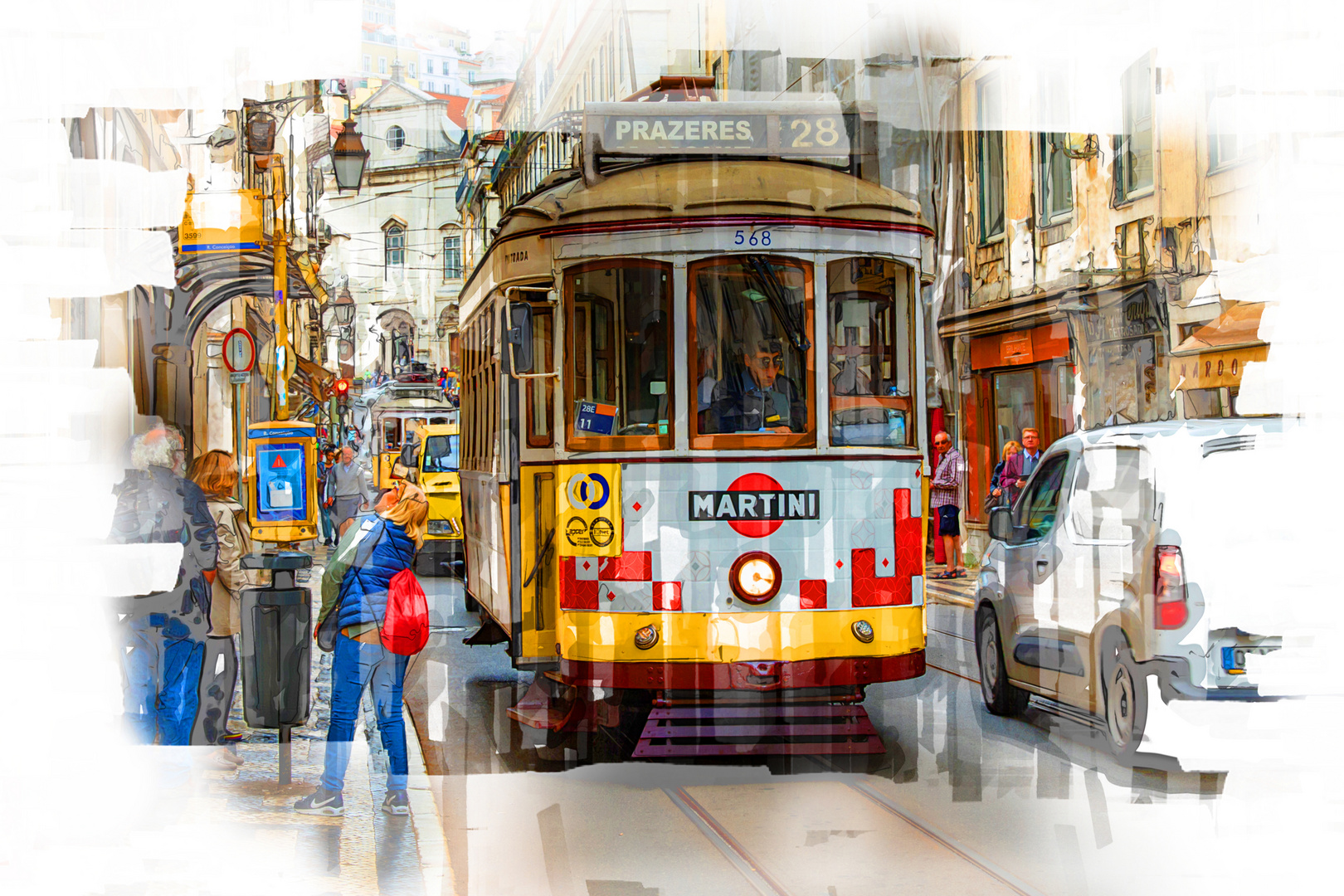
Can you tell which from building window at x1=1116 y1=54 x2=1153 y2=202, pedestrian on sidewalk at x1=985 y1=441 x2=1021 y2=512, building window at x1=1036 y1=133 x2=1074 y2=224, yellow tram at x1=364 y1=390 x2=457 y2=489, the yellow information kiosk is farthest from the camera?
yellow tram at x1=364 y1=390 x2=457 y2=489

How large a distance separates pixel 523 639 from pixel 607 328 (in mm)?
1923

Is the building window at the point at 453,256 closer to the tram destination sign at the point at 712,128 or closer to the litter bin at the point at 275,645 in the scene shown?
the tram destination sign at the point at 712,128

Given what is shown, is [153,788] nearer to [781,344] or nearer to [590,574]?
[590,574]

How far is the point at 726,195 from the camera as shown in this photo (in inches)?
283

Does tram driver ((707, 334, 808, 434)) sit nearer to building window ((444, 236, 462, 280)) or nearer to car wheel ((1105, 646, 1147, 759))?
car wheel ((1105, 646, 1147, 759))

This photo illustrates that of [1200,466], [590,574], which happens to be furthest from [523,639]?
[1200,466]

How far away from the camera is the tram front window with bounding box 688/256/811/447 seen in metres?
7.07

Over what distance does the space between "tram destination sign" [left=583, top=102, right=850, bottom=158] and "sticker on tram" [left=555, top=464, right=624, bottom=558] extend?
187cm

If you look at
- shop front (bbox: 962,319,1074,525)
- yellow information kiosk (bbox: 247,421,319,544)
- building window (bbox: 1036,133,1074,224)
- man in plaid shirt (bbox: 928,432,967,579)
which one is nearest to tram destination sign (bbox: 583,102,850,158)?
yellow information kiosk (bbox: 247,421,319,544)

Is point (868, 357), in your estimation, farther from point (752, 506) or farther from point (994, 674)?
point (994, 674)

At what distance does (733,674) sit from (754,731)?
74 cm

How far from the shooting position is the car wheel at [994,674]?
8.51 meters

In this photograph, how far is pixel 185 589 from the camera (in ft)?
21.9

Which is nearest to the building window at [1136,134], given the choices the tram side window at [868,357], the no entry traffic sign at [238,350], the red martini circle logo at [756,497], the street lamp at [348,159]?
the tram side window at [868,357]
